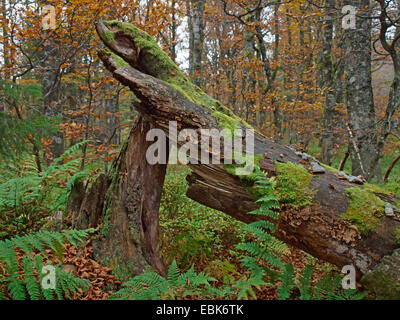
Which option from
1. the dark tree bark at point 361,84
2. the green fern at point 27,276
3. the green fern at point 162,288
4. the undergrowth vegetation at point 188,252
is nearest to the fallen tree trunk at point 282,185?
the undergrowth vegetation at point 188,252

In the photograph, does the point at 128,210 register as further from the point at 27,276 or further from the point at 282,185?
the point at 282,185

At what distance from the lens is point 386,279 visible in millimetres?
2445

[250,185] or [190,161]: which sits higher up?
[190,161]

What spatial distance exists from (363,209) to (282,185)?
0.90 m

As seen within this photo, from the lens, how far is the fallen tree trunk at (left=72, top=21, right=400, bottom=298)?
8.87 feet

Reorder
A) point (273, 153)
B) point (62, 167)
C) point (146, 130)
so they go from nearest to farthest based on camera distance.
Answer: point (273, 153) < point (146, 130) < point (62, 167)

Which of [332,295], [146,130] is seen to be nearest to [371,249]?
[332,295]

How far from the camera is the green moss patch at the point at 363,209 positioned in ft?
8.91

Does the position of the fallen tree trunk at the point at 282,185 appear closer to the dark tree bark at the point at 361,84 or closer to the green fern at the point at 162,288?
the green fern at the point at 162,288

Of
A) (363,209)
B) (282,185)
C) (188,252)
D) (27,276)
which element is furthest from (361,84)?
(27,276)

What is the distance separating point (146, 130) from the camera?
12.4 ft

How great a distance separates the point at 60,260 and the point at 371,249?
3.64 meters

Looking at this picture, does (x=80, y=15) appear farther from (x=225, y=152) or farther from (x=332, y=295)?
(x=332, y=295)

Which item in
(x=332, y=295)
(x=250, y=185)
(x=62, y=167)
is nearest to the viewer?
(x=332, y=295)
